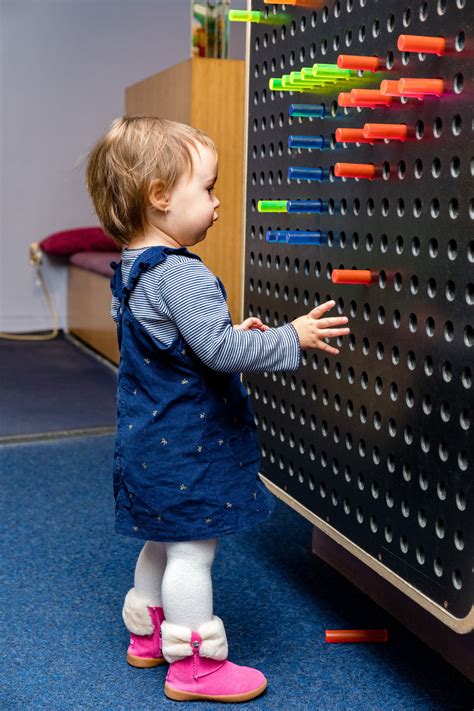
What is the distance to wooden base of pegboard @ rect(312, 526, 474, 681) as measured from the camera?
3.60 ft

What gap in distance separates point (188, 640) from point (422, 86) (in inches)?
26.4

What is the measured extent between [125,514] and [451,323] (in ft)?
1.48

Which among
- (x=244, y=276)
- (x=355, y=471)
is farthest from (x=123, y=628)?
(x=244, y=276)

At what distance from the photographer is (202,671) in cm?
112

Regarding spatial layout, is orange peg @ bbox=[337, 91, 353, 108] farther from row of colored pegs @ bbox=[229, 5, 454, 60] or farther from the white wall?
the white wall

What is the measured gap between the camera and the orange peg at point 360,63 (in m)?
0.96

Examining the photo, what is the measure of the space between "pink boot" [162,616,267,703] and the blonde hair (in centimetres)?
48

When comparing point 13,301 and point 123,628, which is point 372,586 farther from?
point 13,301

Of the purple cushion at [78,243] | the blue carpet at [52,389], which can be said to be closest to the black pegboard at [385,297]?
the blue carpet at [52,389]

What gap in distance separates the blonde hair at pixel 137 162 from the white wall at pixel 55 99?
9.17ft

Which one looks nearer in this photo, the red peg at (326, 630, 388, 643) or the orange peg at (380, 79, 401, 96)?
the orange peg at (380, 79, 401, 96)

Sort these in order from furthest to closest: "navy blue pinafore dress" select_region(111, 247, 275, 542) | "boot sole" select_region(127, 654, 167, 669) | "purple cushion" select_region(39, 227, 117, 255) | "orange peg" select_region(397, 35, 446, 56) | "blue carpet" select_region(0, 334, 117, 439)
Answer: "purple cushion" select_region(39, 227, 117, 255) → "blue carpet" select_region(0, 334, 117, 439) → "boot sole" select_region(127, 654, 167, 669) → "navy blue pinafore dress" select_region(111, 247, 275, 542) → "orange peg" select_region(397, 35, 446, 56)

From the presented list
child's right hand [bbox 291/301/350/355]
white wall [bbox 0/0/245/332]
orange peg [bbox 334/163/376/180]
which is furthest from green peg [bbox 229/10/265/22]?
white wall [bbox 0/0/245/332]

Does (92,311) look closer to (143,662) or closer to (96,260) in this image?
(96,260)
